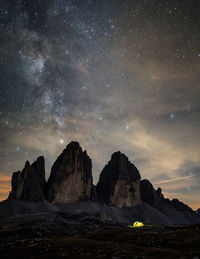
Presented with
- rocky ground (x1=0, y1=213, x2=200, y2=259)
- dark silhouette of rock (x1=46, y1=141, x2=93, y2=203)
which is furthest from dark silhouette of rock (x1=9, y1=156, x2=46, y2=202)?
rocky ground (x1=0, y1=213, x2=200, y2=259)

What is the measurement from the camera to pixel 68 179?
182 meters

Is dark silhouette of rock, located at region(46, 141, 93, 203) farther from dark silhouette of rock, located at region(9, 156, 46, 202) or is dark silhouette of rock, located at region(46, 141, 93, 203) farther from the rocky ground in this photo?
the rocky ground

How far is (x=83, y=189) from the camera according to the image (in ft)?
642

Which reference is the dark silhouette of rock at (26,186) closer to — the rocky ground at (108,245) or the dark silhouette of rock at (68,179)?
the dark silhouette of rock at (68,179)

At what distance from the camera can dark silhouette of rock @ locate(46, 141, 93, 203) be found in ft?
571

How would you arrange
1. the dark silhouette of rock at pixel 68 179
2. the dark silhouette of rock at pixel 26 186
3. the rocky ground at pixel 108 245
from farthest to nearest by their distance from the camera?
1. the dark silhouette of rock at pixel 68 179
2. the dark silhouette of rock at pixel 26 186
3. the rocky ground at pixel 108 245

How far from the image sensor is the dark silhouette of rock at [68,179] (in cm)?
17400

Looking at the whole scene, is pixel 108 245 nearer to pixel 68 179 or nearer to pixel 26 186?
pixel 26 186

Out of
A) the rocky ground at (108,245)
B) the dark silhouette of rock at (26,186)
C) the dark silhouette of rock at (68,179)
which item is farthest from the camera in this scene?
the dark silhouette of rock at (68,179)

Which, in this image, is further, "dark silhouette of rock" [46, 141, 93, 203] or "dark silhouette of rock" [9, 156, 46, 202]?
"dark silhouette of rock" [46, 141, 93, 203]

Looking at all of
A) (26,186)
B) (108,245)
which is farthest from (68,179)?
(108,245)

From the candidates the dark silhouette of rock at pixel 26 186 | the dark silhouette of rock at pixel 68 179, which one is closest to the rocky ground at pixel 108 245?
the dark silhouette of rock at pixel 26 186

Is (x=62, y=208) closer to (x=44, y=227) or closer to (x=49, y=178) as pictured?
(x=49, y=178)

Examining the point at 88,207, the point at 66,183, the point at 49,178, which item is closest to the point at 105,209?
the point at 88,207
